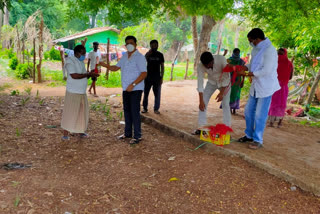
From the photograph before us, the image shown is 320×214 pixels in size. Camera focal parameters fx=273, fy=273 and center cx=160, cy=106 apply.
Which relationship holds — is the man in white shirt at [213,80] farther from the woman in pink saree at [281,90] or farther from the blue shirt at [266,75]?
the woman in pink saree at [281,90]

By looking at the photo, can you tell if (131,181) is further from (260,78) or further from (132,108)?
(260,78)

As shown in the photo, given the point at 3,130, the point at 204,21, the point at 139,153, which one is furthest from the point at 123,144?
the point at 204,21

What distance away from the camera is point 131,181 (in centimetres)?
351

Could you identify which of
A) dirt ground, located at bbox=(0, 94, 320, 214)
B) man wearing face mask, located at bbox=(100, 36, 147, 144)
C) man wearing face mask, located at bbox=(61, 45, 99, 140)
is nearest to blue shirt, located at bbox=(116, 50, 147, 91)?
man wearing face mask, located at bbox=(100, 36, 147, 144)

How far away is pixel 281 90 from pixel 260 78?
2252 millimetres

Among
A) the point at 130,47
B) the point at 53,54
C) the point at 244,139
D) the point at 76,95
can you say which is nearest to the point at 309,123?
the point at 244,139

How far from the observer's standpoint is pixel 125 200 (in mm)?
3096

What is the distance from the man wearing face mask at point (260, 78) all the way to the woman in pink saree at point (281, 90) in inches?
68.7

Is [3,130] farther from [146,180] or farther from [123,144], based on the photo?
[146,180]

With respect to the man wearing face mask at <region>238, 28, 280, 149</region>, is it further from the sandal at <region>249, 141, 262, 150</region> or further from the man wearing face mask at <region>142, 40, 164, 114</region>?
the man wearing face mask at <region>142, 40, 164, 114</region>

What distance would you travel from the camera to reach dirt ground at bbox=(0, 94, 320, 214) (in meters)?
2.97

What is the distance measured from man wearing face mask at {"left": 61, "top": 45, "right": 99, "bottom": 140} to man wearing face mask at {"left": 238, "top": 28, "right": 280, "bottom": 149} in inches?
103

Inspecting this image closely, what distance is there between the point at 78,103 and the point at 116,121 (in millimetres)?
1803

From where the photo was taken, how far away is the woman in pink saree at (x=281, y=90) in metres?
5.62
